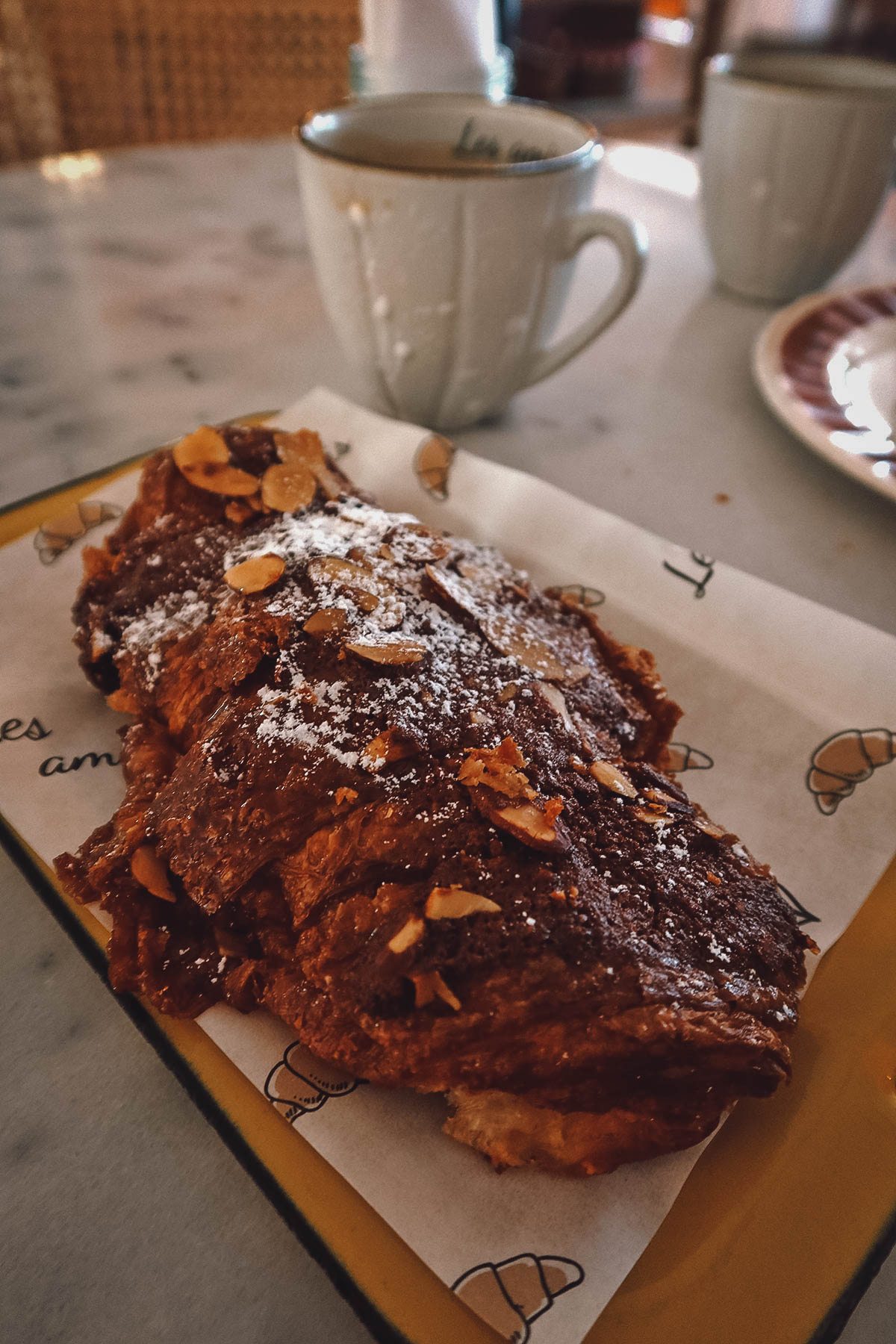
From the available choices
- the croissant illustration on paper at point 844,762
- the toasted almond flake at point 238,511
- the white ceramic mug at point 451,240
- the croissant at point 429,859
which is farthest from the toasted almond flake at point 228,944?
the white ceramic mug at point 451,240

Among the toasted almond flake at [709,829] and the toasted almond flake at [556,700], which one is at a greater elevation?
the toasted almond flake at [556,700]

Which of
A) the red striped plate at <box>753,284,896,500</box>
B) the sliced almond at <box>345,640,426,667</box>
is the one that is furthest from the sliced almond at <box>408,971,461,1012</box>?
the red striped plate at <box>753,284,896,500</box>

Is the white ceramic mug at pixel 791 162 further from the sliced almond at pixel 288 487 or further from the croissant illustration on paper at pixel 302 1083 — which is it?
the croissant illustration on paper at pixel 302 1083

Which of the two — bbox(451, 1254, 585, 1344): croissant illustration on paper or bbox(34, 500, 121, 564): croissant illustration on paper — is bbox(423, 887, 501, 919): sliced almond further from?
bbox(34, 500, 121, 564): croissant illustration on paper

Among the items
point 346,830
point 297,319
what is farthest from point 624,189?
point 346,830

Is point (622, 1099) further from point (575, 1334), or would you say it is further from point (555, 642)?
point (555, 642)

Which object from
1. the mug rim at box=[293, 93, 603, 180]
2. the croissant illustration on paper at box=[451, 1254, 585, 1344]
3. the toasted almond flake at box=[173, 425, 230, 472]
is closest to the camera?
the croissant illustration on paper at box=[451, 1254, 585, 1344]
